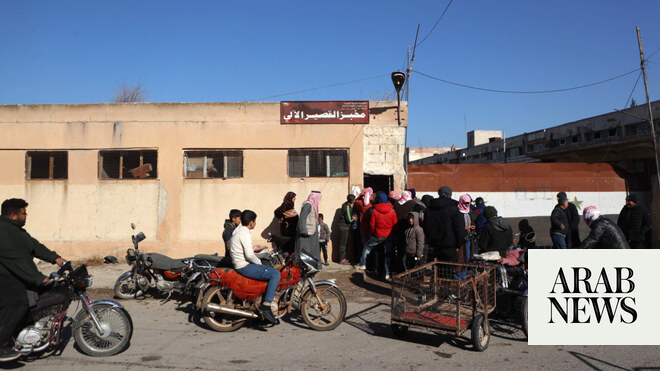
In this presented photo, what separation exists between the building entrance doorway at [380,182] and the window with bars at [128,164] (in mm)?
5696

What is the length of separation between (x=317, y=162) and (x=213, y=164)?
276cm

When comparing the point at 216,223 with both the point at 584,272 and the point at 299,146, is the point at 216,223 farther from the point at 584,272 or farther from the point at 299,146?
the point at 584,272

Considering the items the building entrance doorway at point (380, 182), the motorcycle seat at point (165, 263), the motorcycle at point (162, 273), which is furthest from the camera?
the building entrance doorway at point (380, 182)

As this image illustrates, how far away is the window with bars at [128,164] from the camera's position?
12067 mm

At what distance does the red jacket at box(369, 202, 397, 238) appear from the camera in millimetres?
9234

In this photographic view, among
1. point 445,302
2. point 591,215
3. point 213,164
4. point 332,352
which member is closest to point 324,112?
point 213,164

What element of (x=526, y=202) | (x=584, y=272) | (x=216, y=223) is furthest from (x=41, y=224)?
(x=526, y=202)

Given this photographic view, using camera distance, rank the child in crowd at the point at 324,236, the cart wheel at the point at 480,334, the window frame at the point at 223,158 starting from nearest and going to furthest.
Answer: the cart wheel at the point at 480,334
the child in crowd at the point at 324,236
the window frame at the point at 223,158

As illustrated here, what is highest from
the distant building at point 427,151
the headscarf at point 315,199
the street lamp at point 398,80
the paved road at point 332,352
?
the distant building at point 427,151

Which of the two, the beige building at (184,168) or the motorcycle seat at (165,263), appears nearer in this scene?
the motorcycle seat at (165,263)

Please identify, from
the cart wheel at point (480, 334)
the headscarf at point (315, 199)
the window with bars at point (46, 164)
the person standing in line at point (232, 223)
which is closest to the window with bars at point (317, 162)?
the headscarf at point (315, 199)

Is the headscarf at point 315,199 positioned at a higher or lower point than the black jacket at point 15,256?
higher

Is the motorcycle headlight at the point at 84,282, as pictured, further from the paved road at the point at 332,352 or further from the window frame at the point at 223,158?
the window frame at the point at 223,158

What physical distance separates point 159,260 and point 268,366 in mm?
3774
